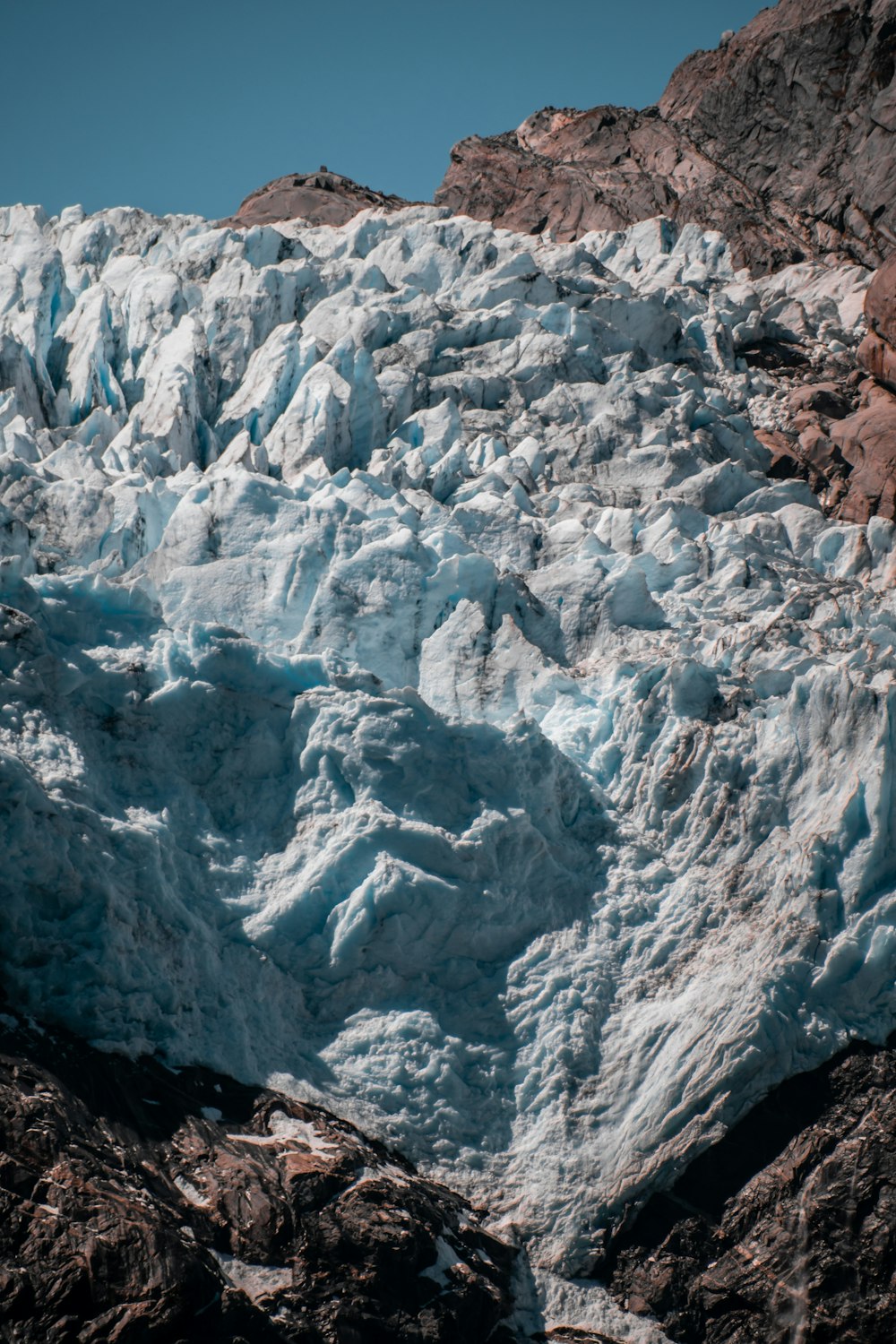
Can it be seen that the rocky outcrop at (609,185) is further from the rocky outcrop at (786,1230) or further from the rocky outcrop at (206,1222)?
the rocky outcrop at (206,1222)

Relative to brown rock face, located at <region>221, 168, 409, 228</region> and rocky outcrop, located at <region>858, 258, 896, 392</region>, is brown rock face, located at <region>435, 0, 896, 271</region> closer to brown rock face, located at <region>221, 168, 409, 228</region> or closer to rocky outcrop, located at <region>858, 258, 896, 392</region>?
brown rock face, located at <region>221, 168, 409, 228</region>

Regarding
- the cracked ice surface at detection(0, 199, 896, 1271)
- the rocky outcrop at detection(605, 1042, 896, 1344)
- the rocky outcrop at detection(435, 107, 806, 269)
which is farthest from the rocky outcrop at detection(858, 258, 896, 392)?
the rocky outcrop at detection(605, 1042, 896, 1344)

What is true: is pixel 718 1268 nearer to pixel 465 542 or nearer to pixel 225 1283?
→ pixel 225 1283

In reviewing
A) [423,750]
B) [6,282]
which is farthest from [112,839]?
[6,282]

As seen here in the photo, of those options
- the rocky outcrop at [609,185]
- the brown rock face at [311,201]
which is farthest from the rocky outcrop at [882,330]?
the brown rock face at [311,201]

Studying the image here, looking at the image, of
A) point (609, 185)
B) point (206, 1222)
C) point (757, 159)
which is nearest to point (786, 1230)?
point (206, 1222)

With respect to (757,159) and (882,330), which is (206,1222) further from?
(757,159)
